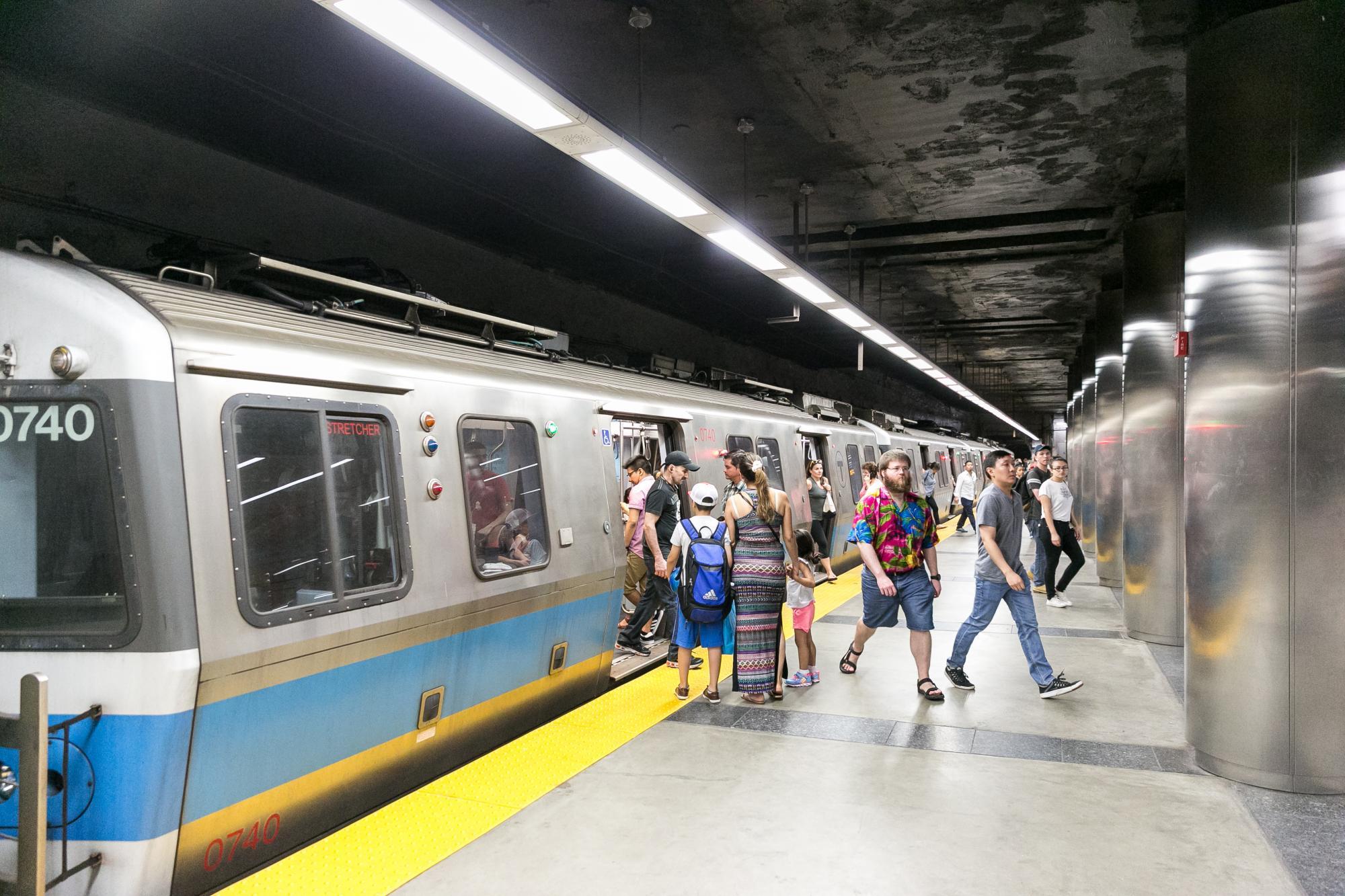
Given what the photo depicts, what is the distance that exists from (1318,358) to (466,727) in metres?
4.90

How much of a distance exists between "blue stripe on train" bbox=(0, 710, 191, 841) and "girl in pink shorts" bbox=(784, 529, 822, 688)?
419 cm

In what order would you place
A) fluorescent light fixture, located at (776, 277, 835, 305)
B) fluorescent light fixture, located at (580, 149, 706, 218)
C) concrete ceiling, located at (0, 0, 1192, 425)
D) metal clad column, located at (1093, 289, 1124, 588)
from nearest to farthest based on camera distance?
fluorescent light fixture, located at (580, 149, 706, 218) < concrete ceiling, located at (0, 0, 1192, 425) < fluorescent light fixture, located at (776, 277, 835, 305) < metal clad column, located at (1093, 289, 1124, 588)

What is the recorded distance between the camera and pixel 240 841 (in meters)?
3.57

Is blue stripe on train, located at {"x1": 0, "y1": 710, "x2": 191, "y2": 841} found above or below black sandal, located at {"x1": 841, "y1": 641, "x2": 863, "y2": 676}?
above

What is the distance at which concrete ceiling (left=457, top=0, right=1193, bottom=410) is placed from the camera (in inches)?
225

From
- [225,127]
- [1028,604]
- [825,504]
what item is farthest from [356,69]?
[825,504]

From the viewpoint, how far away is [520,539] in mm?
5465

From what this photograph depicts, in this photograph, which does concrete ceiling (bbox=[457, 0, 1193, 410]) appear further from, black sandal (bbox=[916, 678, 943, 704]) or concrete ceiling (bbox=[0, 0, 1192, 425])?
black sandal (bbox=[916, 678, 943, 704])

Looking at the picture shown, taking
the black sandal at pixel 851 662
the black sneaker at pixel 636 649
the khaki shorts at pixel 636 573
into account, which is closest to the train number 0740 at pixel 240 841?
the khaki shorts at pixel 636 573

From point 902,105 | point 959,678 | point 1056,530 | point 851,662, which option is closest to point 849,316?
point 902,105

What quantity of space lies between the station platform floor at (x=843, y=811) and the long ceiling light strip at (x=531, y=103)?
11.2 ft

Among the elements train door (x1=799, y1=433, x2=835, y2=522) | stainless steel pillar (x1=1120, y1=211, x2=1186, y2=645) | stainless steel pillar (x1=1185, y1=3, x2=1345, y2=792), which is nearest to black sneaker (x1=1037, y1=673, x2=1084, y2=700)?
stainless steel pillar (x1=1185, y1=3, x2=1345, y2=792)

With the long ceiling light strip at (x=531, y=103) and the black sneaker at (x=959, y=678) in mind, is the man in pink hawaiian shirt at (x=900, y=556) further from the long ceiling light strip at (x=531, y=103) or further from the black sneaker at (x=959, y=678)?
the long ceiling light strip at (x=531, y=103)

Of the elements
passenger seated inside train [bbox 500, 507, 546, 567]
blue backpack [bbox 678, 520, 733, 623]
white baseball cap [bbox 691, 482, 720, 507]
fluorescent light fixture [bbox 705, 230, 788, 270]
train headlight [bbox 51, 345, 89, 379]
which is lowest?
blue backpack [bbox 678, 520, 733, 623]
